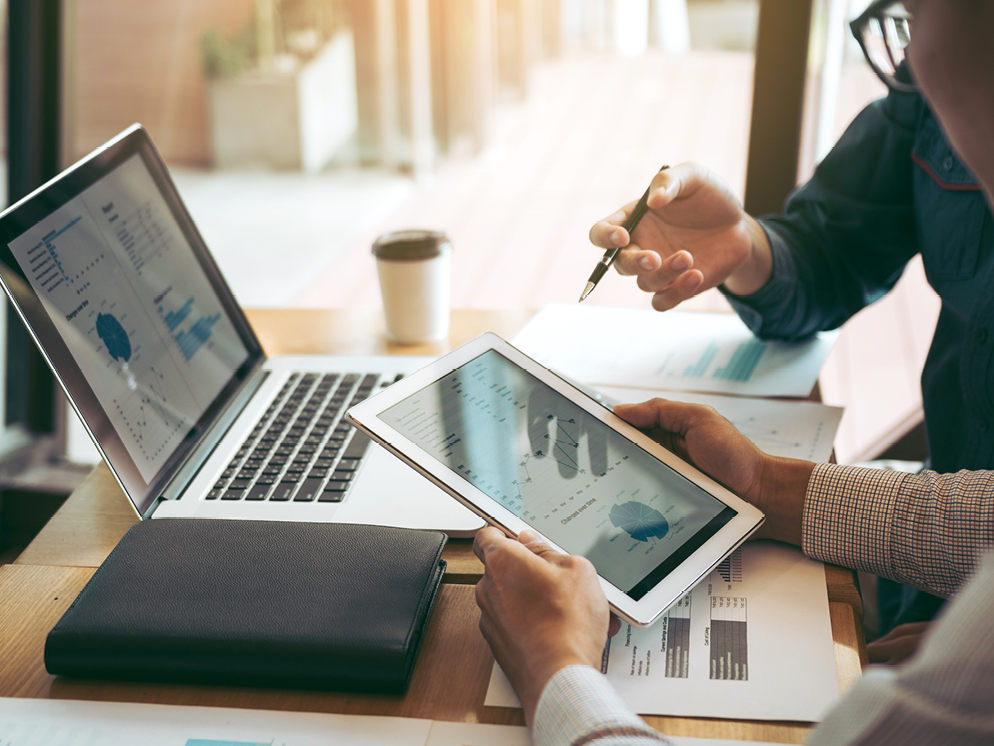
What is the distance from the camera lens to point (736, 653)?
23.2 inches

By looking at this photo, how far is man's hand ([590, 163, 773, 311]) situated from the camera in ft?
3.01

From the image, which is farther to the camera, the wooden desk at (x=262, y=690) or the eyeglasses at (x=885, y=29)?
the eyeglasses at (x=885, y=29)

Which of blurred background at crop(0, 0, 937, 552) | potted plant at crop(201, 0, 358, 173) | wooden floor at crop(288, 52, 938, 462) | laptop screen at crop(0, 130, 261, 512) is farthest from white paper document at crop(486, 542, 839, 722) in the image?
potted plant at crop(201, 0, 358, 173)

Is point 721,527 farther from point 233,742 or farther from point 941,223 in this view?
point 941,223

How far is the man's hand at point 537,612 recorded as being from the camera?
0.54 meters

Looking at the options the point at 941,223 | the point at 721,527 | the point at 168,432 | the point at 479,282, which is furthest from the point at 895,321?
the point at 168,432

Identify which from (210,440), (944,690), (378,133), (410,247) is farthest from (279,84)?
(944,690)

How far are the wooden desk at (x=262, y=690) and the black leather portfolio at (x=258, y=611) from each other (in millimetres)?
11

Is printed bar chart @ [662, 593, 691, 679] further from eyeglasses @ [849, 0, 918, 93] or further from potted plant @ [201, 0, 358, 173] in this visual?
potted plant @ [201, 0, 358, 173]

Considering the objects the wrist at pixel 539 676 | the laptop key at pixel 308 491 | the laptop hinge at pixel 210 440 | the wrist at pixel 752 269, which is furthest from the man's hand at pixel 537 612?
the wrist at pixel 752 269

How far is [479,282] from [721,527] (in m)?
2.31

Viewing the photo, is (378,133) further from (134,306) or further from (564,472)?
(564,472)

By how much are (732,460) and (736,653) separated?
0.18 m

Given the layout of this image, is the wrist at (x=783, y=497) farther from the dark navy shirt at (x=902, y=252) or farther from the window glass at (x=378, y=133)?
the window glass at (x=378, y=133)
